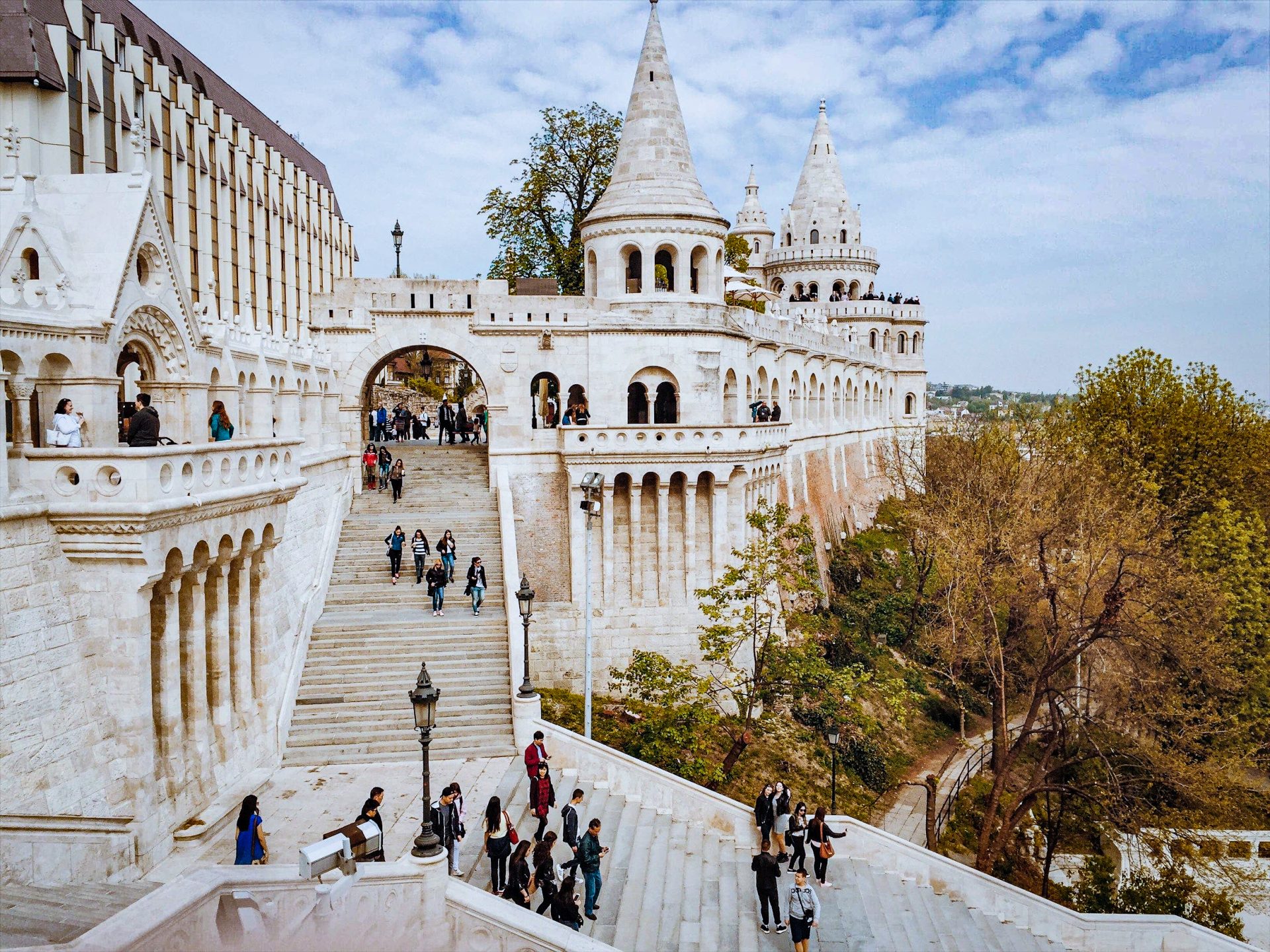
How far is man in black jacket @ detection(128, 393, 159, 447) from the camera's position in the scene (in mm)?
11969

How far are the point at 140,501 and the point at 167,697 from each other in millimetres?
2825

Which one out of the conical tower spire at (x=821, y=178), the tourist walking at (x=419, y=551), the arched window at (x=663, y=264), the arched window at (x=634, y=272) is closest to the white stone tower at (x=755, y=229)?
the conical tower spire at (x=821, y=178)

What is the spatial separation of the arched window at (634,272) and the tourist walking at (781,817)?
15840mm

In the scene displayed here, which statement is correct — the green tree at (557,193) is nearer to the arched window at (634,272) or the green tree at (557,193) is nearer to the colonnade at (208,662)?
the arched window at (634,272)

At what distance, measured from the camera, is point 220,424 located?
15.9 meters

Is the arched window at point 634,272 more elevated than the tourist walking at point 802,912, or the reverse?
the arched window at point 634,272

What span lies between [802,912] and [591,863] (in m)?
2.90

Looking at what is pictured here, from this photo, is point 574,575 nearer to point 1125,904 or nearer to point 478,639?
point 478,639

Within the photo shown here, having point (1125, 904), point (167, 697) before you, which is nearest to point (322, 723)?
point (167, 697)

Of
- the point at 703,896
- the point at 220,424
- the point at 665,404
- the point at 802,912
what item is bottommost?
the point at 703,896

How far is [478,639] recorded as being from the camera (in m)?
19.0

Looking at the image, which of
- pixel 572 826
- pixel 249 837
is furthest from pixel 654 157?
pixel 249 837

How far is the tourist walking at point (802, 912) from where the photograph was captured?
1259cm

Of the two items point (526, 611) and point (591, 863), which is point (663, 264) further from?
point (591, 863)
